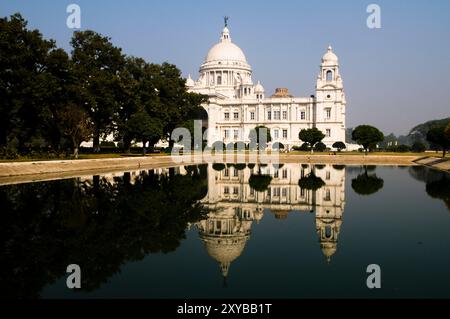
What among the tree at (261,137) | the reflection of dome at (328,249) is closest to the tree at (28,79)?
the reflection of dome at (328,249)

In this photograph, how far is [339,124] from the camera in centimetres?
8412

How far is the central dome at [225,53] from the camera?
340 ft

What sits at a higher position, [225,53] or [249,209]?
[225,53]

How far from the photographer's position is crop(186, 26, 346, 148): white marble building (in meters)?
84.9

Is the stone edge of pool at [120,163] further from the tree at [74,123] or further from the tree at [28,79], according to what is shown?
the tree at [28,79]

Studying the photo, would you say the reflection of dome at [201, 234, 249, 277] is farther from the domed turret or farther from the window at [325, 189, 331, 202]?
the domed turret

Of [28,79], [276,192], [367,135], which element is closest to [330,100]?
[367,135]

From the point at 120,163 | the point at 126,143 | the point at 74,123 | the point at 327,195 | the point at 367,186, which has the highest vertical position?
the point at 74,123

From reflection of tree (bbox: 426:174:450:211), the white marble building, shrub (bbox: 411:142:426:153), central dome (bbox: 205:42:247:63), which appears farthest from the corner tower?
reflection of tree (bbox: 426:174:450:211)

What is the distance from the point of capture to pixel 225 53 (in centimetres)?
10375

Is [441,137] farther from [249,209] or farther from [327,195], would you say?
[249,209]

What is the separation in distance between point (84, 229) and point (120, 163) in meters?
29.7

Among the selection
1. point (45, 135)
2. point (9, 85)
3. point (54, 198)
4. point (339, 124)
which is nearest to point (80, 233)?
point (54, 198)

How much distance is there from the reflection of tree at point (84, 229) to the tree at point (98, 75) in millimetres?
28310
